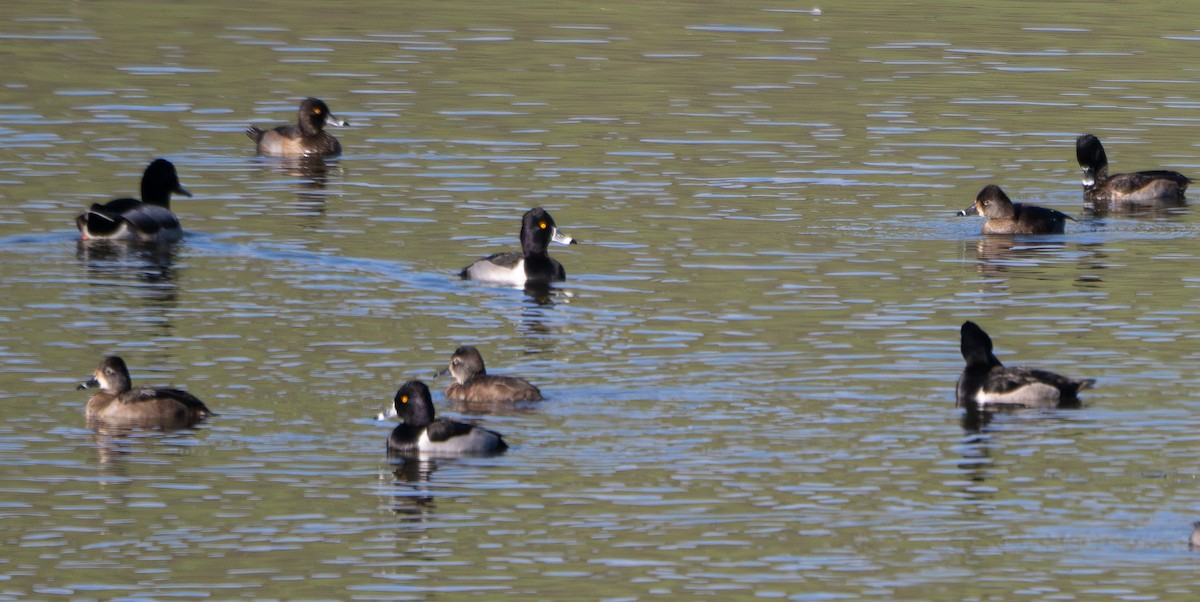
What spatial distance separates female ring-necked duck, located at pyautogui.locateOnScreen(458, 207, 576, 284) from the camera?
23.6 meters

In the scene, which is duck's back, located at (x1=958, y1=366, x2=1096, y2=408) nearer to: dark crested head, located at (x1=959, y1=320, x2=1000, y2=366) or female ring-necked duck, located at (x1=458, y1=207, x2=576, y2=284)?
dark crested head, located at (x1=959, y1=320, x2=1000, y2=366)

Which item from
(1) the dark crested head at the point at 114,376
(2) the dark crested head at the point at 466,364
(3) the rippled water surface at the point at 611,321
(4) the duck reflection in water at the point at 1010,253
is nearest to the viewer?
(3) the rippled water surface at the point at 611,321

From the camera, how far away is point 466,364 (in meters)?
18.4

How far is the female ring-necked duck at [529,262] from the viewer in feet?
77.4

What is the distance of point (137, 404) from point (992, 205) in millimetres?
12284

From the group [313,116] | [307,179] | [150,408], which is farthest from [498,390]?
[313,116]

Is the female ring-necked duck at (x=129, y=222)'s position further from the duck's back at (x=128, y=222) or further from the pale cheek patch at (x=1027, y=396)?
the pale cheek patch at (x=1027, y=396)

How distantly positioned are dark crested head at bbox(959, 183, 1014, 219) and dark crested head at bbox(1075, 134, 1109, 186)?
10.5 ft

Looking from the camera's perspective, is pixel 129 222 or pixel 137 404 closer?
pixel 137 404

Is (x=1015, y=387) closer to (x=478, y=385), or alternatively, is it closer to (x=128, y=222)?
(x=478, y=385)

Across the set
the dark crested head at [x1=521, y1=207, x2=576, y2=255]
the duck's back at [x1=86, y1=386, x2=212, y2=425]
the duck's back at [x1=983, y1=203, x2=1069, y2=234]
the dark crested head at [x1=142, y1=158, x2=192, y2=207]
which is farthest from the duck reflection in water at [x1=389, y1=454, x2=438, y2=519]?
the duck's back at [x1=983, y1=203, x2=1069, y2=234]

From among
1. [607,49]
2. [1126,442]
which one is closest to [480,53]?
[607,49]

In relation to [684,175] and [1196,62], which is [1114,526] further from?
[1196,62]

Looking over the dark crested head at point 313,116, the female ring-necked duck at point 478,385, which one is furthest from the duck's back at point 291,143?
the female ring-necked duck at point 478,385
